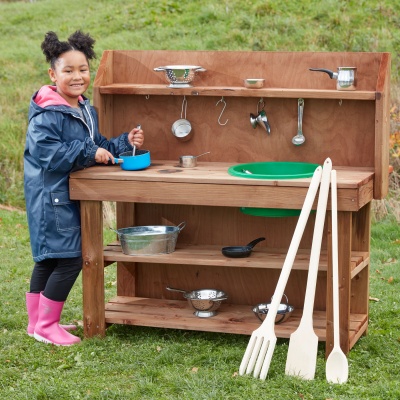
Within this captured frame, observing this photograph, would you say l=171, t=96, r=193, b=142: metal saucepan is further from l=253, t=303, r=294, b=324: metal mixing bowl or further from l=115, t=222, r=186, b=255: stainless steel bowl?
l=253, t=303, r=294, b=324: metal mixing bowl

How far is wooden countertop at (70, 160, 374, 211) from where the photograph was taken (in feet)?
14.4

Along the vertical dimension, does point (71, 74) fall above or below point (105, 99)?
above

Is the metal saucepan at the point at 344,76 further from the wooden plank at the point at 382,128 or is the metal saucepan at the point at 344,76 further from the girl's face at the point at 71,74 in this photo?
the girl's face at the point at 71,74

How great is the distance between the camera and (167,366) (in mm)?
4410

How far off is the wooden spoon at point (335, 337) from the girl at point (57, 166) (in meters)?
1.31

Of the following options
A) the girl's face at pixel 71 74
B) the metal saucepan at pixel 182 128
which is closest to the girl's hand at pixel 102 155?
the girl's face at pixel 71 74

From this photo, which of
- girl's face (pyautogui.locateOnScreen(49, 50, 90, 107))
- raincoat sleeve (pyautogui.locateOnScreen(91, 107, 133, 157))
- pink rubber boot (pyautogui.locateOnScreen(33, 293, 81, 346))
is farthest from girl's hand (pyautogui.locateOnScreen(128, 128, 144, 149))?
pink rubber boot (pyautogui.locateOnScreen(33, 293, 81, 346))

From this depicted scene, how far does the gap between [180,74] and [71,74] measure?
64 centimetres

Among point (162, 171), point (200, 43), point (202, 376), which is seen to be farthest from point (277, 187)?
point (200, 43)

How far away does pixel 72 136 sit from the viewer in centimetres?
471

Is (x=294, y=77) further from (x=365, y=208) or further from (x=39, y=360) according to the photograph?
(x=39, y=360)

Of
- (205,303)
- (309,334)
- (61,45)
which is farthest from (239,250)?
(61,45)

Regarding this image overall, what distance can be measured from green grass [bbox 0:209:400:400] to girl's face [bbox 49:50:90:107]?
1.43 m

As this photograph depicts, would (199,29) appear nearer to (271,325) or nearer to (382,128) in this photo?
(382,128)
